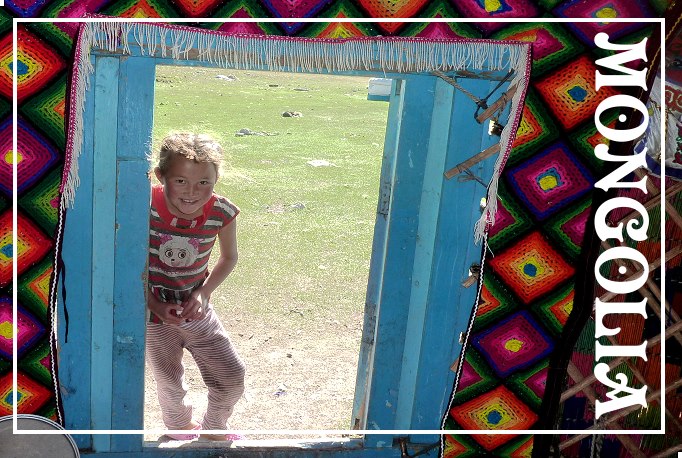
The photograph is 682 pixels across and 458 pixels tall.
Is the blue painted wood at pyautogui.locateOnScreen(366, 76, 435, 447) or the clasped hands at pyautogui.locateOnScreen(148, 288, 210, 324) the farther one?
the clasped hands at pyautogui.locateOnScreen(148, 288, 210, 324)

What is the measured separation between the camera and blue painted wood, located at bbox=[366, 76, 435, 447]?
2162 millimetres

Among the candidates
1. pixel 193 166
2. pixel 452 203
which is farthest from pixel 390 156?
pixel 193 166

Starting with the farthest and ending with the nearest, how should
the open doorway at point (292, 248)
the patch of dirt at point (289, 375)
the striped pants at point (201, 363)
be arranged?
the open doorway at point (292, 248), the patch of dirt at point (289, 375), the striped pants at point (201, 363)

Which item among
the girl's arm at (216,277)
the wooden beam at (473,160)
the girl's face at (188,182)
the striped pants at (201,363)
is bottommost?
the striped pants at (201,363)

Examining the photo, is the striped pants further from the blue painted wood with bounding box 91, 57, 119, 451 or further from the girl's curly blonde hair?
the girl's curly blonde hair

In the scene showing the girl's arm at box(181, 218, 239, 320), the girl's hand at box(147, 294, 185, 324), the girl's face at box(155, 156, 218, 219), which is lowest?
the girl's hand at box(147, 294, 185, 324)

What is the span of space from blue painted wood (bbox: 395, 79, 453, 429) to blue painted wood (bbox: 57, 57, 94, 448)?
871 millimetres

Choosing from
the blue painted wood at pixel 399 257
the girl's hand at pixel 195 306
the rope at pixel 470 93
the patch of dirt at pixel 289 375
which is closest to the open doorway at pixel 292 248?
the patch of dirt at pixel 289 375

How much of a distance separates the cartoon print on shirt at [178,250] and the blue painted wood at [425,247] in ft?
2.10

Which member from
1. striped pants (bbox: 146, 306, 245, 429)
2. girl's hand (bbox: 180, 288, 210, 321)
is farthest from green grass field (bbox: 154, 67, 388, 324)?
girl's hand (bbox: 180, 288, 210, 321)

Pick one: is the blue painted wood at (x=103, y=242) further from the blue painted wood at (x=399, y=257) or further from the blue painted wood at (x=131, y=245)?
the blue painted wood at (x=399, y=257)

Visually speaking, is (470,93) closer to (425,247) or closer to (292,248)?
(425,247)

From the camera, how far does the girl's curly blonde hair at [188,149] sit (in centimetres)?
224

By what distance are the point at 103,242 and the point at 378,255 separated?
763 millimetres
